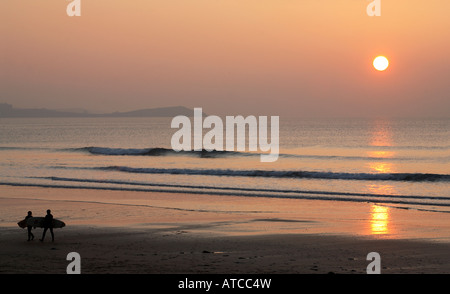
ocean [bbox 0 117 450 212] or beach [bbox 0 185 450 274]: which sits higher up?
ocean [bbox 0 117 450 212]

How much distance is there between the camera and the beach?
15.0m

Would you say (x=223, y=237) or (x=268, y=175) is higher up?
(x=268, y=175)

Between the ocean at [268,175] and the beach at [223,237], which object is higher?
the ocean at [268,175]

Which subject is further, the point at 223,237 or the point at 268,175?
the point at 268,175

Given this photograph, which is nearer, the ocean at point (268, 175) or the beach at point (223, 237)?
the beach at point (223, 237)

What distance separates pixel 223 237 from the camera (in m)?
19.2

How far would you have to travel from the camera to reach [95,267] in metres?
14.5

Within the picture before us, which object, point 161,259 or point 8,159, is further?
point 8,159

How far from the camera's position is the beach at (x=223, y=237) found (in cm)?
1496

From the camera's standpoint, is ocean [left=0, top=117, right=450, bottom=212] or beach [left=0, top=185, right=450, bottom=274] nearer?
beach [left=0, top=185, right=450, bottom=274]
